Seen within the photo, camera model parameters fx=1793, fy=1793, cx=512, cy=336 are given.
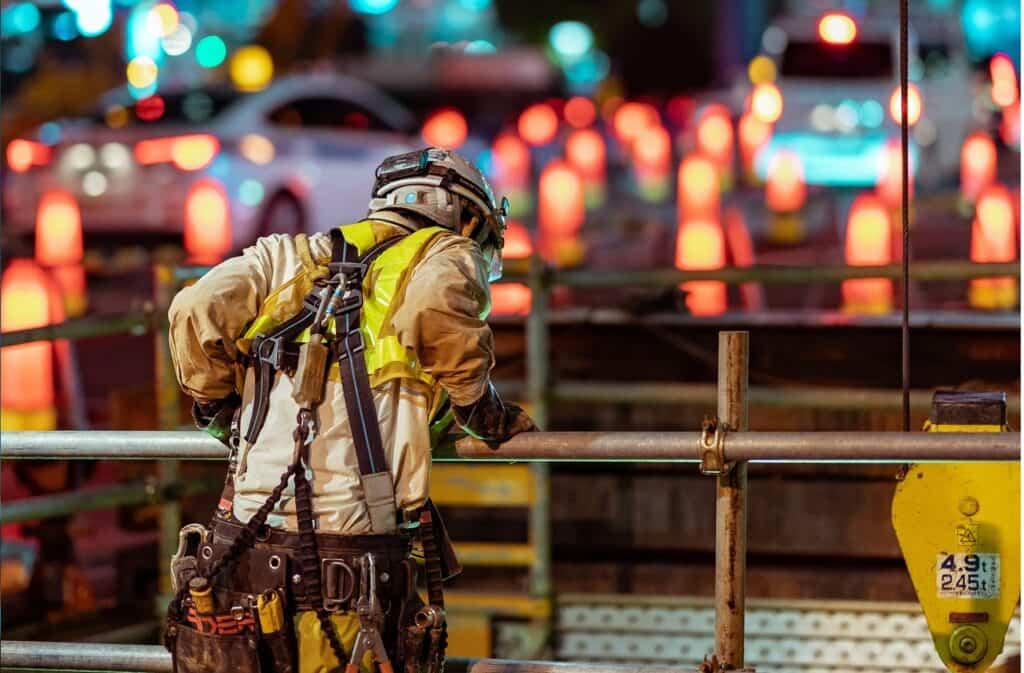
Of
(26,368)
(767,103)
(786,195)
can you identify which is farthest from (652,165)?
(26,368)

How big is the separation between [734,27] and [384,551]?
40998 millimetres

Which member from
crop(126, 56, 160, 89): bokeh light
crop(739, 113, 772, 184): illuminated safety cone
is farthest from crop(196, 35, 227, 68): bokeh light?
crop(739, 113, 772, 184): illuminated safety cone

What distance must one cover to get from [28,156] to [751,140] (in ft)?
31.9

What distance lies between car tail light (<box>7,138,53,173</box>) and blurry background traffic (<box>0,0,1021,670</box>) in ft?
0.13

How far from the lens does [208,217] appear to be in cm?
1598

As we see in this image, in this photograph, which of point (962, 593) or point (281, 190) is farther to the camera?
point (281, 190)

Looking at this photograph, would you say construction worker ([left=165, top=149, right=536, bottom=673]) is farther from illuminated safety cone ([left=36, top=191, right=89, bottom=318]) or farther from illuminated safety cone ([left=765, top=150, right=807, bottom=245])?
illuminated safety cone ([left=765, top=150, right=807, bottom=245])

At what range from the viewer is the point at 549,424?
8180mm

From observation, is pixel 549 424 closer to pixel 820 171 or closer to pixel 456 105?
pixel 820 171

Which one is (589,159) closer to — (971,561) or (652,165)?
(652,165)

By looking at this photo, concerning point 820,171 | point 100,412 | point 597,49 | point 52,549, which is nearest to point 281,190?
point 100,412

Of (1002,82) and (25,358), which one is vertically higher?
(1002,82)

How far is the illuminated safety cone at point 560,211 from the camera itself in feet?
57.1

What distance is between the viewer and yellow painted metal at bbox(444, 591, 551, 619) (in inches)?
305
